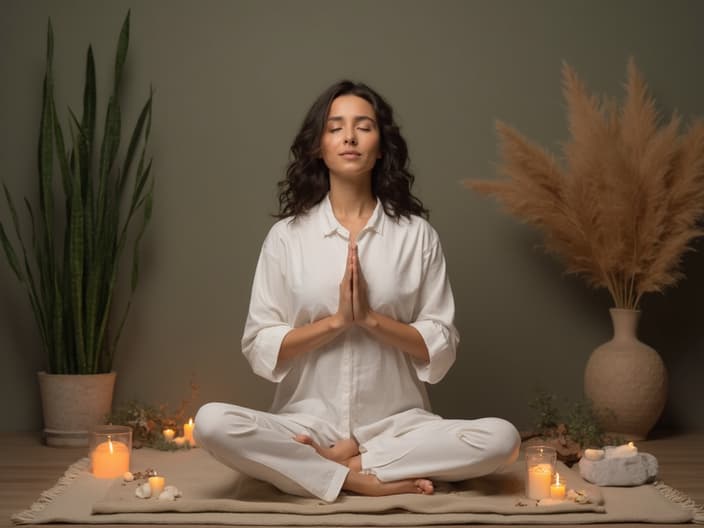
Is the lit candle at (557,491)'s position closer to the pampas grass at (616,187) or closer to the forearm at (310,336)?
the forearm at (310,336)

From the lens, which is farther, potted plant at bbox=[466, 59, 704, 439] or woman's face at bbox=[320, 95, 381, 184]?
potted plant at bbox=[466, 59, 704, 439]

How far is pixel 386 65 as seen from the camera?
418 cm

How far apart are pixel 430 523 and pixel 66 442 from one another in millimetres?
1750

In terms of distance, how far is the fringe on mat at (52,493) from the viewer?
2693 millimetres

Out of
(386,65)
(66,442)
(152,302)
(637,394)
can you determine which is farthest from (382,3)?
(66,442)

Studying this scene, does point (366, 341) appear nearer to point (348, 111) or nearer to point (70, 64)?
point (348, 111)

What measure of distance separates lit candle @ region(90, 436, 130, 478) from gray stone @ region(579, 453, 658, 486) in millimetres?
1511

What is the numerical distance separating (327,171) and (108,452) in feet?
3.82

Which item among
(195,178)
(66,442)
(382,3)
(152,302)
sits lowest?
(66,442)

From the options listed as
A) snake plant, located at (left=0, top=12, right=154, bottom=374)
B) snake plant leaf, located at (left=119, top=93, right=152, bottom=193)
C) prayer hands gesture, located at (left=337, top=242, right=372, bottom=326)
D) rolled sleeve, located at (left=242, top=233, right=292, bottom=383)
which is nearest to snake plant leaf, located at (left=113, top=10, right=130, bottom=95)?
snake plant, located at (left=0, top=12, right=154, bottom=374)

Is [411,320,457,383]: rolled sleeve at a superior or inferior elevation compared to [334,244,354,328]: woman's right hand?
inferior

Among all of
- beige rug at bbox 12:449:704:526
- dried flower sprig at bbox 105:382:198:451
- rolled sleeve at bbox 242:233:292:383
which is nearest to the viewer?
beige rug at bbox 12:449:704:526

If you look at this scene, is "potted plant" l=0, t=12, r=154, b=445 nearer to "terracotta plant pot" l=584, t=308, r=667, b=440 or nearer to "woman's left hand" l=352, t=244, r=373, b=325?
"woman's left hand" l=352, t=244, r=373, b=325

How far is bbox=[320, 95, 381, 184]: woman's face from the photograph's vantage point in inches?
124
